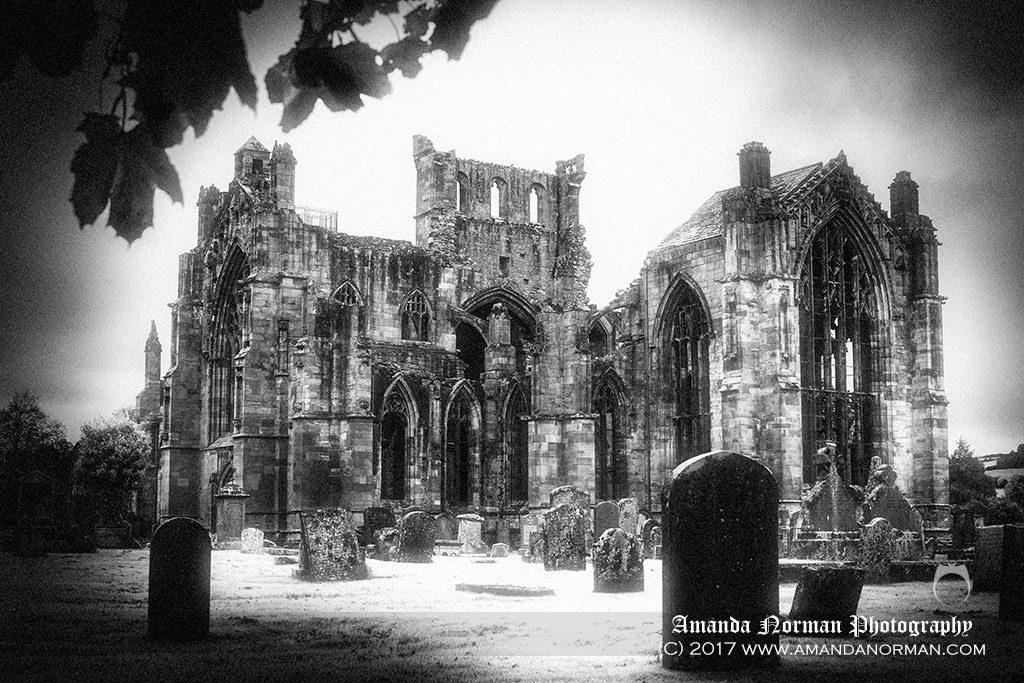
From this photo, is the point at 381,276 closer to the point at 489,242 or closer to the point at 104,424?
the point at 489,242

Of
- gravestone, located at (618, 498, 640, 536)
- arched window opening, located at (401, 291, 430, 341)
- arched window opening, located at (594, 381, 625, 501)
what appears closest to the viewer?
gravestone, located at (618, 498, 640, 536)

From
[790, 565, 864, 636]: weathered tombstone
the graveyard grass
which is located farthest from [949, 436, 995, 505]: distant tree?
[790, 565, 864, 636]: weathered tombstone

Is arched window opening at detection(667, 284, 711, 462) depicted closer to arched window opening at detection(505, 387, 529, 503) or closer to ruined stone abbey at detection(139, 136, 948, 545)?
ruined stone abbey at detection(139, 136, 948, 545)

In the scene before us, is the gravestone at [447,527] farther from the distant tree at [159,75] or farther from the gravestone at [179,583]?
the distant tree at [159,75]

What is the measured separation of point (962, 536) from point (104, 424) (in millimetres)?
38331

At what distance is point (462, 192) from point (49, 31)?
42.5 metres

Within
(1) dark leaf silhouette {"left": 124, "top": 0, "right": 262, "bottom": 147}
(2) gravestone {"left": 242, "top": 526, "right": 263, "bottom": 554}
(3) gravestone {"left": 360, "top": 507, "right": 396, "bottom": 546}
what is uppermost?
(1) dark leaf silhouette {"left": 124, "top": 0, "right": 262, "bottom": 147}

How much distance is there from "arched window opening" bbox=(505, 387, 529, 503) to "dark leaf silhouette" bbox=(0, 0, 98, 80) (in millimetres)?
32368

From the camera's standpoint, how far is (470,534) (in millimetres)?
29391

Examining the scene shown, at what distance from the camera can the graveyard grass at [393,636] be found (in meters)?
7.81

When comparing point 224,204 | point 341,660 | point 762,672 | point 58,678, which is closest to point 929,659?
point 762,672

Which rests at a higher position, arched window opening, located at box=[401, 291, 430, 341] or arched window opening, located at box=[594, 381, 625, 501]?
arched window opening, located at box=[401, 291, 430, 341]

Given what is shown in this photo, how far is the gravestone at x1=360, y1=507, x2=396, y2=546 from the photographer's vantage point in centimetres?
2964

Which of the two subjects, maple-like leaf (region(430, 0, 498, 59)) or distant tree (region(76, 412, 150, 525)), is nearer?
maple-like leaf (region(430, 0, 498, 59))
